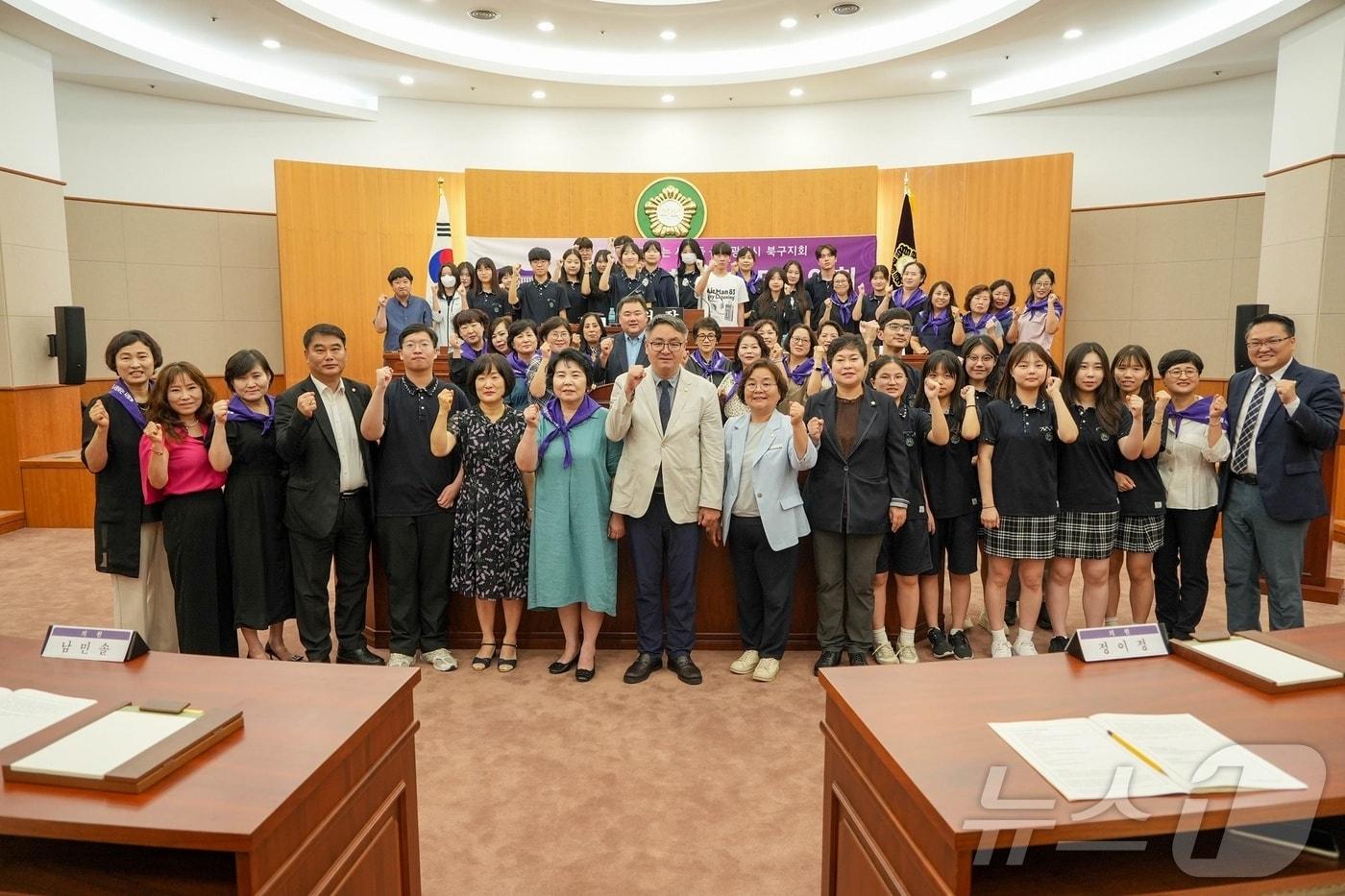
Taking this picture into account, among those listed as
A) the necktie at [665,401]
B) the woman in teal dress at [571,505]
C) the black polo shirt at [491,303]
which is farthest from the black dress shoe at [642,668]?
the black polo shirt at [491,303]

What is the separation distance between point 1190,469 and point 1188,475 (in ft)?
0.11

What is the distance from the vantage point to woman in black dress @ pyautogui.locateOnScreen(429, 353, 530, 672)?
12.3 feet

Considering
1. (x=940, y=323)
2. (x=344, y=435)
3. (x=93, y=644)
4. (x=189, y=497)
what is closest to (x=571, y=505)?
(x=344, y=435)

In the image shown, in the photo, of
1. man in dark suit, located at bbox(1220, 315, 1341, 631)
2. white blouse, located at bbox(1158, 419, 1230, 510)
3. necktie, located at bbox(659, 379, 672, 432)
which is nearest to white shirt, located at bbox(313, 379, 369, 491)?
necktie, located at bbox(659, 379, 672, 432)

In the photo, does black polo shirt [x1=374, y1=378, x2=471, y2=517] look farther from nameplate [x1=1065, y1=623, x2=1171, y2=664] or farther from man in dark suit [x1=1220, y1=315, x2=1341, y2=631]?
man in dark suit [x1=1220, y1=315, x2=1341, y2=631]

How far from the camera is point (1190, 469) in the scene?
3.87 metres

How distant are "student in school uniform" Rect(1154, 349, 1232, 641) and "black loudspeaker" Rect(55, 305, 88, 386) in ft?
27.0

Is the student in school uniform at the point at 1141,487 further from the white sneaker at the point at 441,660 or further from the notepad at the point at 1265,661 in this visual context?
the white sneaker at the point at 441,660

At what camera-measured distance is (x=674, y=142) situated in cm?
1030

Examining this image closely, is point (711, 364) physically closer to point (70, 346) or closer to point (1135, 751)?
point (1135, 751)

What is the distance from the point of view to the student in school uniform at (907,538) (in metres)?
3.86

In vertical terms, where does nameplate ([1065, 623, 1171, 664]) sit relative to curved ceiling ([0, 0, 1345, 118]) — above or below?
below

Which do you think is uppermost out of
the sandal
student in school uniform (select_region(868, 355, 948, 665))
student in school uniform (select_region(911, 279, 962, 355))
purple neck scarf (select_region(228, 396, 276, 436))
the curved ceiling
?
the curved ceiling

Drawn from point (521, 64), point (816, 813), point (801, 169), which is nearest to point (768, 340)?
point (816, 813)
